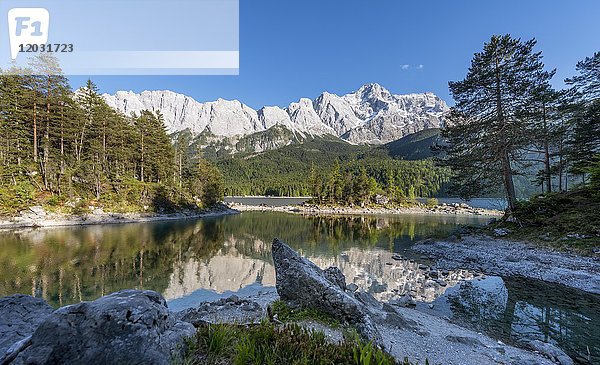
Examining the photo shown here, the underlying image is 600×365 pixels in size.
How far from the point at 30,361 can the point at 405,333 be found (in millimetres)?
9219

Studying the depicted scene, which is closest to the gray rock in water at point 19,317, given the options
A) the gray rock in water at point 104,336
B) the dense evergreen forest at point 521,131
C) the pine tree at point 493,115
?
the gray rock in water at point 104,336

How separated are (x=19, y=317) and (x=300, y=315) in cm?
641

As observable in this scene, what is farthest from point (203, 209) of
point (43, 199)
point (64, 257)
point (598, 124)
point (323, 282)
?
point (598, 124)

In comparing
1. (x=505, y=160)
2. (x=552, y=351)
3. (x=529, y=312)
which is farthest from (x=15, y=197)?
(x=505, y=160)

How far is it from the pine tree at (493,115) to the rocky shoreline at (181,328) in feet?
73.3

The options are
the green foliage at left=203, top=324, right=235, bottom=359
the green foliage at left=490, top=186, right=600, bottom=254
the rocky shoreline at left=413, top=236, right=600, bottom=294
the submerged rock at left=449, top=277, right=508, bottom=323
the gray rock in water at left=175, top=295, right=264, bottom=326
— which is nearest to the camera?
the green foliage at left=203, top=324, right=235, bottom=359

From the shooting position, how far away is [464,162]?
2823 centimetres

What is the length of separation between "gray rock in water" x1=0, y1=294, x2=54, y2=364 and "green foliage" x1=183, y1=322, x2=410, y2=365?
3.35 m

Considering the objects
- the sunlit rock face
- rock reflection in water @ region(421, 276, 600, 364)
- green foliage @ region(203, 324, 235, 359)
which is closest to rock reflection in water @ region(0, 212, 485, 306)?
the sunlit rock face

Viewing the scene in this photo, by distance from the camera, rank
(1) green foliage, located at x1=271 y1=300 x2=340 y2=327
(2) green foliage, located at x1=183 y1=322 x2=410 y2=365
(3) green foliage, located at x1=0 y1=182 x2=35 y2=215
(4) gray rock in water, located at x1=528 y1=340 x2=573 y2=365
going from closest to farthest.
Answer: (2) green foliage, located at x1=183 y1=322 x2=410 y2=365 → (1) green foliage, located at x1=271 y1=300 x2=340 y2=327 → (4) gray rock in water, located at x1=528 y1=340 x2=573 y2=365 → (3) green foliage, located at x1=0 y1=182 x2=35 y2=215

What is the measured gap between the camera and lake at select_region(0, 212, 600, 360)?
34.7 ft

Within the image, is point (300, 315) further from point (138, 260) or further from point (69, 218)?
point (69, 218)

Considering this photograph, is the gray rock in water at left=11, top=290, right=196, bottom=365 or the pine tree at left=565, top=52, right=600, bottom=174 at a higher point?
the pine tree at left=565, top=52, right=600, bottom=174

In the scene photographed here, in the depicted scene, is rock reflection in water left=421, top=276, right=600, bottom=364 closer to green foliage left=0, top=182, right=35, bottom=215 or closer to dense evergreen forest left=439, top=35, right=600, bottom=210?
dense evergreen forest left=439, top=35, right=600, bottom=210
